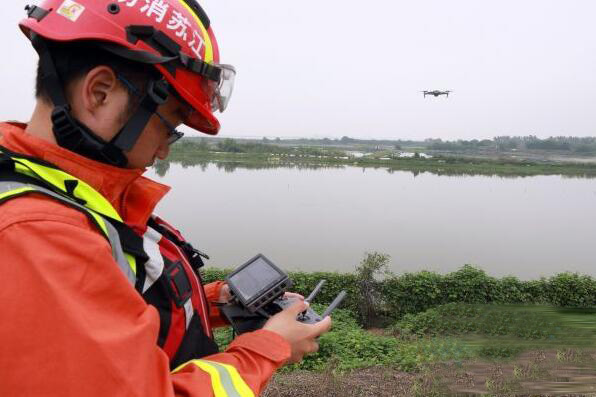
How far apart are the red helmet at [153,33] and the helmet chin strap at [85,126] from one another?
0.06 metres

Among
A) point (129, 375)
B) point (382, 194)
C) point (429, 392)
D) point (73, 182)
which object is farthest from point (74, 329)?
point (382, 194)

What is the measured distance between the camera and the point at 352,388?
4.49 meters

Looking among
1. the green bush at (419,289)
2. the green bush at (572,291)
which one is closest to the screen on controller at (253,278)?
the green bush at (419,289)

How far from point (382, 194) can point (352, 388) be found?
2741cm

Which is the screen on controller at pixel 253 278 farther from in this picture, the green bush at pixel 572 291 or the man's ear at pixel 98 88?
the green bush at pixel 572 291

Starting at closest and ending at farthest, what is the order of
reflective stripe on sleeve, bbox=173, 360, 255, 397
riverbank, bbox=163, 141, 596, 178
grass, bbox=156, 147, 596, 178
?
1. reflective stripe on sleeve, bbox=173, 360, 255, 397
2. grass, bbox=156, 147, 596, 178
3. riverbank, bbox=163, 141, 596, 178

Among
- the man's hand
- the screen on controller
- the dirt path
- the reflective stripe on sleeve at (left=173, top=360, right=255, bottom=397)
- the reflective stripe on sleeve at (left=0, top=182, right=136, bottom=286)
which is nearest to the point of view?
the reflective stripe on sleeve at (left=0, top=182, right=136, bottom=286)

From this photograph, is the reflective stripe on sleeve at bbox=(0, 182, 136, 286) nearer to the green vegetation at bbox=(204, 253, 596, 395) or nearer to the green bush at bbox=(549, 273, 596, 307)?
the green vegetation at bbox=(204, 253, 596, 395)

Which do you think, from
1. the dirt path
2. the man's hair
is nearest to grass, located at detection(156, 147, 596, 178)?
the dirt path

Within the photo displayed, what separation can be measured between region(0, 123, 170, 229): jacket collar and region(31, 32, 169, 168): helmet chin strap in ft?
0.10

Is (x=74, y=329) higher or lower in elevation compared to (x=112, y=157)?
lower

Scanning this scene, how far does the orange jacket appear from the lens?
69cm

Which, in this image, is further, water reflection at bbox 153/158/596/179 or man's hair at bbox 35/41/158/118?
water reflection at bbox 153/158/596/179

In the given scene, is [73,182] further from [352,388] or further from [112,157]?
[352,388]
